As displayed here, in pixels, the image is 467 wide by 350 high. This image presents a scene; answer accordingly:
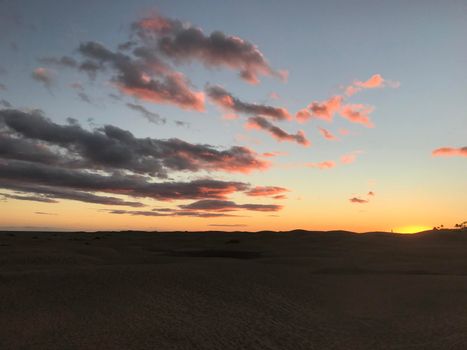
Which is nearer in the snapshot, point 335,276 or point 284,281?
point 284,281

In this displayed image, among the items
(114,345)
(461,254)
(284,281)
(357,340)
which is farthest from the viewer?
(461,254)

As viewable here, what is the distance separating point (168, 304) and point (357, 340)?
599 centimetres

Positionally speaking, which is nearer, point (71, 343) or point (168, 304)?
point (71, 343)

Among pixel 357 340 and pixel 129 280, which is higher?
pixel 129 280

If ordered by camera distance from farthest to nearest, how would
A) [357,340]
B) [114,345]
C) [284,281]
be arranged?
[284,281] → [357,340] → [114,345]

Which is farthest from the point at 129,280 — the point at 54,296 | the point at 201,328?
the point at 201,328

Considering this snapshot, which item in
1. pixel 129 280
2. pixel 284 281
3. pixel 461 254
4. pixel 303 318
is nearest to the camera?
pixel 303 318

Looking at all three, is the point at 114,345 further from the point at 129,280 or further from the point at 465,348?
the point at 465,348

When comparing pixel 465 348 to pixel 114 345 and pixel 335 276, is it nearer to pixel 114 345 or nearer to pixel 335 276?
pixel 114 345

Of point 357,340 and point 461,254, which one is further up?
point 461,254

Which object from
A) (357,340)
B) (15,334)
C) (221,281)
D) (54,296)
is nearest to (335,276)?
(221,281)

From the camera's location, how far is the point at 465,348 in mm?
10086

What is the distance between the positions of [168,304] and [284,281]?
249 inches

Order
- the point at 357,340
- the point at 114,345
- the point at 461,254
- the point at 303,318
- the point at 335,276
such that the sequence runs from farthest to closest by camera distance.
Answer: the point at 461,254, the point at 335,276, the point at 303,318, the point at 357,340, the point at 114,345
